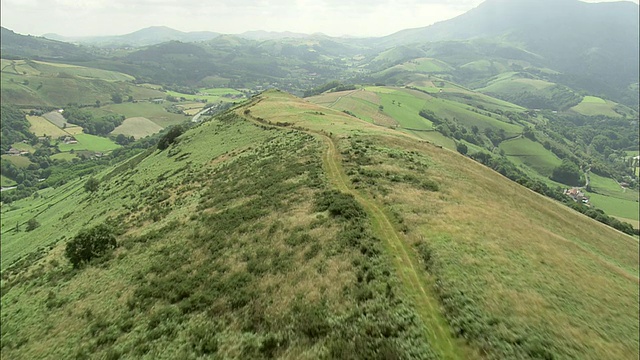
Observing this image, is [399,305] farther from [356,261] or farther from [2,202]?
[2,202]

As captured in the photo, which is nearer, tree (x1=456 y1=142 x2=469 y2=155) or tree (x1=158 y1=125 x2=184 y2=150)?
tree (x1=158 y1=125 x2=184 y2=150)

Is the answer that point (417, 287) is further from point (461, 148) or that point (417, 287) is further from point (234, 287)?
point (461, 148)

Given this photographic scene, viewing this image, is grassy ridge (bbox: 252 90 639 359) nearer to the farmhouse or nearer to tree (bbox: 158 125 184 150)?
tree (bbox: 158 125 184 150)

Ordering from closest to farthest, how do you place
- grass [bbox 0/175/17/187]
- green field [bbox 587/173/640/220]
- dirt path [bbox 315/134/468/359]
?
dirt path [bbox 315/134/468/359], green field [bbox 587/173/640/220], grass [bbox 0/175/17/187]

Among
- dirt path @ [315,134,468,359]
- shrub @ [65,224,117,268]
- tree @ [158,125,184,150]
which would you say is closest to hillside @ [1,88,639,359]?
dirt path @ [315,134,468,359]

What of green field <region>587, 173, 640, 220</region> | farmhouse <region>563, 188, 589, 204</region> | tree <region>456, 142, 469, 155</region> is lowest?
green field <region>587, 173, 640, 220</region>

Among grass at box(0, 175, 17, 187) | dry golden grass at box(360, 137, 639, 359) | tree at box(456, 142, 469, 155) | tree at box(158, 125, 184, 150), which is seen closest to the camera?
dry golden grass at box(360, 137, 639, 359)

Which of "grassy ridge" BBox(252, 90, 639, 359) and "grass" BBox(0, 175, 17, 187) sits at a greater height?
"grassy ridge" BBox(252, 90, 639, 359)
